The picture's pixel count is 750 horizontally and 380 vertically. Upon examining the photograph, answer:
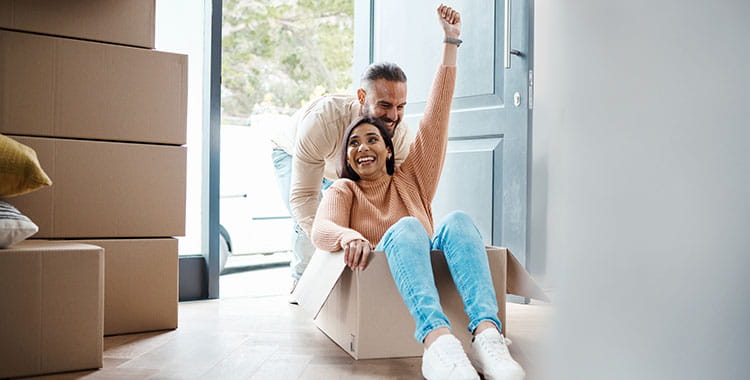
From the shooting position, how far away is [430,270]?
1.28m

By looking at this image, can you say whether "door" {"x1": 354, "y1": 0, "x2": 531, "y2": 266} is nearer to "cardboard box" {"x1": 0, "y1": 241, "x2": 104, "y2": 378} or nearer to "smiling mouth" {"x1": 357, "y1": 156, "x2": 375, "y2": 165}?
"smiling mouth" {"x1": 357, "y1": 156, "x2": 375, "y2": 165}

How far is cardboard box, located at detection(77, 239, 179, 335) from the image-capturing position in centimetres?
160

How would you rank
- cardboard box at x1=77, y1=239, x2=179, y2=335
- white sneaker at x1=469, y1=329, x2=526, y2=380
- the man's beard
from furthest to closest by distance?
the man's beard → cardboard box at x1=77, y1=239, x2=179, y2=335 → white sneaker at x1=469, y1=329, x2=526, y2=380

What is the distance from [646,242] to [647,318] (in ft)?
0.08

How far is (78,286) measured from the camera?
4.11ft

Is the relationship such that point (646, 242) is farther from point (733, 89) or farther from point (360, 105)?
point (360, 105)

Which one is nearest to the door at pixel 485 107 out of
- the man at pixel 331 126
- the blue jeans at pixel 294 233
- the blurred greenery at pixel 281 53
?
the man at pixel 331 126

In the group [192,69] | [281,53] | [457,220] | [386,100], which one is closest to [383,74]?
[386,100]

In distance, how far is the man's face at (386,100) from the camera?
70.7 inches

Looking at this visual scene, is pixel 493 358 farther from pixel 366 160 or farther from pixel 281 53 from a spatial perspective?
pixel 281 53

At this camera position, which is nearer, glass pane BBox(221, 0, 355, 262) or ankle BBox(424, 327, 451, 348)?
ankle BBox(424, 327, 451, 348)

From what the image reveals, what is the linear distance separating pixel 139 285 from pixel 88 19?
719mm

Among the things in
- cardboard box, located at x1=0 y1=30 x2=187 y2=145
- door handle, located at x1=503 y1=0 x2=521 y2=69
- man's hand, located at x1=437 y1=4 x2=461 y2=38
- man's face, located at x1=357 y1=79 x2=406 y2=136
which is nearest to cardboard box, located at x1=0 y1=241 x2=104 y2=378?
cardboard box, located at x1=0 y1=30 x2=187 y2=145

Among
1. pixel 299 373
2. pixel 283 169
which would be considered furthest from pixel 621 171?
pixel 283 169
